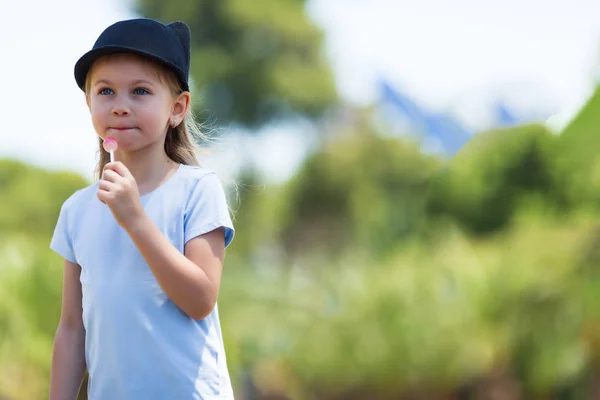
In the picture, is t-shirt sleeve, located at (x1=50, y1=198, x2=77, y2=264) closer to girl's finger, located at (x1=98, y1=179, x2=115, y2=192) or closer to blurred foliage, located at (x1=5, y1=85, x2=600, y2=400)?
girl's finger, located at (x1=98, y1=179, x2=115, y2=192)

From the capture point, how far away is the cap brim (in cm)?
151

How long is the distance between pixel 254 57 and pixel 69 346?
22.5 m

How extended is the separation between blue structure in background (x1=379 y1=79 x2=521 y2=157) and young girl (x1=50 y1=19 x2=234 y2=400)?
16.8 metres

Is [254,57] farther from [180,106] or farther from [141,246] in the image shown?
[141,246]

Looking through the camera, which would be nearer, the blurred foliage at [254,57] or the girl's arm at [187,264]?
the girl's arm at [187,264]

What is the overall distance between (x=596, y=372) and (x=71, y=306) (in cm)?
633

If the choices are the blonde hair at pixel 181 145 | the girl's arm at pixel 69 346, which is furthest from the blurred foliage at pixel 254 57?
the girl's arm at pixel 69 346

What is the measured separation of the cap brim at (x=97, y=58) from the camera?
151 cm

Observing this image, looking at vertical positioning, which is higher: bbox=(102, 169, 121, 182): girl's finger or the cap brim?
the cap brim

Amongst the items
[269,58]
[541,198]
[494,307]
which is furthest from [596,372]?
[269,58]

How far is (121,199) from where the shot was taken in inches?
55.9

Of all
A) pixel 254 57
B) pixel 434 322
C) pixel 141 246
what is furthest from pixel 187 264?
pixel 254 57

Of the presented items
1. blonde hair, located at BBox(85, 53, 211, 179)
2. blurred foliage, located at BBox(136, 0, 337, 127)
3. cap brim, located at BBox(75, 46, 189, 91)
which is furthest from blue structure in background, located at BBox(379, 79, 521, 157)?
cap brim, located at BBox(75, 46, 189, 91)

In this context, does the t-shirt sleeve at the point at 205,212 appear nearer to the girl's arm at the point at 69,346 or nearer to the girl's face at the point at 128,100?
the girl's face at the point at 128,100
